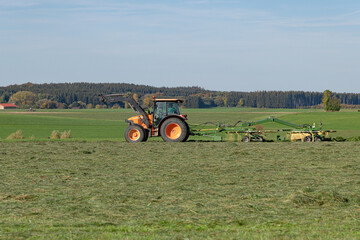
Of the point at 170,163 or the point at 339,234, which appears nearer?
the point at 339,234

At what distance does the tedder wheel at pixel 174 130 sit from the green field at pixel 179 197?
6290 mm

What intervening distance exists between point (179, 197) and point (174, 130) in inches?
625

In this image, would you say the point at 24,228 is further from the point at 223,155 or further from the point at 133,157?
the point at 223,155

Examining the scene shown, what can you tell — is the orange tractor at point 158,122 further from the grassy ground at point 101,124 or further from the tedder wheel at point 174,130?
the grassy ground at point 101,124

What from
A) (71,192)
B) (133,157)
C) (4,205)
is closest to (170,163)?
(133,157)

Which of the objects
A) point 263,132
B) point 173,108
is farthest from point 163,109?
point 263,132

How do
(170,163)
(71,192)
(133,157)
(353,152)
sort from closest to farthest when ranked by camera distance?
(71,192)
(170,163)
(133,157)
(353,152)

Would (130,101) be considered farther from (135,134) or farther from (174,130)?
(174,130)

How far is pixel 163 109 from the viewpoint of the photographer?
26.8 m

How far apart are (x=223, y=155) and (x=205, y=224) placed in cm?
1232

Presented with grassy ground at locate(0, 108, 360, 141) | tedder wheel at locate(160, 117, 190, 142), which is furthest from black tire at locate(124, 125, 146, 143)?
grassy ground at locate(0, 108, 360, 141)

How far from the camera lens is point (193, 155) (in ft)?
67.0

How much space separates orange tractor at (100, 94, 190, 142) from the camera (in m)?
26.4

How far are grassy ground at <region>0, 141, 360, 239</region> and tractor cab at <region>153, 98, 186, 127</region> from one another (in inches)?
264
